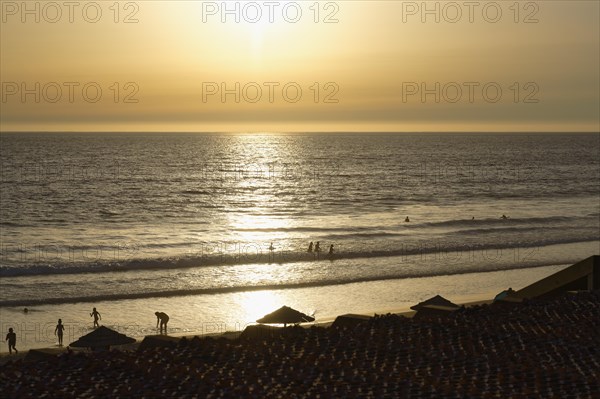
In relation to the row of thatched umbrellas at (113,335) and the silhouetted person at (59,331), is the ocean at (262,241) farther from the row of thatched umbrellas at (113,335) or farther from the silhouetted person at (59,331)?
the row of thatched umbrellas at (113,335)

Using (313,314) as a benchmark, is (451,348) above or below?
above

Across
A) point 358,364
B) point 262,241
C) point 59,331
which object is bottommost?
point 59,331

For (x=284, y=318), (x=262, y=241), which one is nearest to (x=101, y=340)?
(x=284, y=318)

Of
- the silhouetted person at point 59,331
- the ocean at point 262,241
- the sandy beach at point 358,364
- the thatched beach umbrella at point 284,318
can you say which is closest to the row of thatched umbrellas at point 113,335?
the thatched beach umbrella at point 284,318

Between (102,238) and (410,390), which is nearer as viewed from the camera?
(410,390)

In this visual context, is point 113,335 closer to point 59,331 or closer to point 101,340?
point 101,340

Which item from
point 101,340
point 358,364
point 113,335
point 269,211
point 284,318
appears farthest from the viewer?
point 269,211

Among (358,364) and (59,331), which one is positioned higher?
(358,364)

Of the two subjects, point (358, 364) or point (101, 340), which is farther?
point (101, 340)

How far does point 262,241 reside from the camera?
58938mm

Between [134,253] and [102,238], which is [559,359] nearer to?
[134,253]

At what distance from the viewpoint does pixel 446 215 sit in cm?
7612

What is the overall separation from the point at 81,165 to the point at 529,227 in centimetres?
10066

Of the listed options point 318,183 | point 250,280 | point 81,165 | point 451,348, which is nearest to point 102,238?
point 250,280
